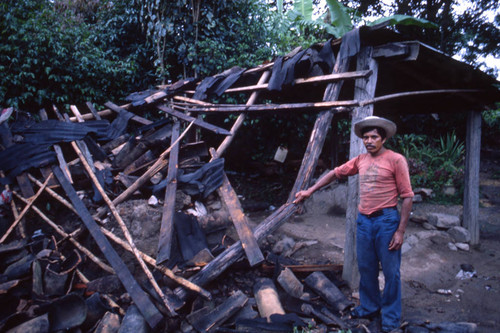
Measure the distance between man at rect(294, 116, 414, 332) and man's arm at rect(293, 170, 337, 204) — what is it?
13.9 inches

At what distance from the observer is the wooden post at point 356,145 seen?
12.8ft

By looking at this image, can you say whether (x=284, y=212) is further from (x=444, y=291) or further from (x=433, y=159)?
(x=433, y=159)

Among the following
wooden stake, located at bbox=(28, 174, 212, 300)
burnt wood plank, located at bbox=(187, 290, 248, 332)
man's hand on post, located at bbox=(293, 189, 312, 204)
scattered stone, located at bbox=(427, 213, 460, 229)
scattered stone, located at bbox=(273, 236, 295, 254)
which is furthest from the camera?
scattered stone, located at bbox=(427, 213, 460, 229)

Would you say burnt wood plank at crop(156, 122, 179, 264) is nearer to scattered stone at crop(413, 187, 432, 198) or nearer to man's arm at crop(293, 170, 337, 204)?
man's arm at crop(293, 170, 337, 204)

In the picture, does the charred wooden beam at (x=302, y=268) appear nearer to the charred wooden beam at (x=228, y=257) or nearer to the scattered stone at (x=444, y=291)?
the charred wooden beam at (x=228, y=257)

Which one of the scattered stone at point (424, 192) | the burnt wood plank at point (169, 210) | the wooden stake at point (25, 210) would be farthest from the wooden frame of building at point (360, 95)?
the wooden stake at point (25, 210)

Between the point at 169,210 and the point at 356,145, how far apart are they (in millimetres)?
2630

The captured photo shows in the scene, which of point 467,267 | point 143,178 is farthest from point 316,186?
point 467,267

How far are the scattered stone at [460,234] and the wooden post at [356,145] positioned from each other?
10.8 feet

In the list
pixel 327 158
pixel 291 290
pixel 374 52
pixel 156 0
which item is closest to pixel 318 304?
pixel 291 290

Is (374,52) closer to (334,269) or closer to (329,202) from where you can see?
(334,269)

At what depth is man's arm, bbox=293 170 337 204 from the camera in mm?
3385

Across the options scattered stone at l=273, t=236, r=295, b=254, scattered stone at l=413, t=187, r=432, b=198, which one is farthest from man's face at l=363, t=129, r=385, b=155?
scattered stone at l=413, t=187, r=432, b=198

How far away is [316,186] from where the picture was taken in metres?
3.44
